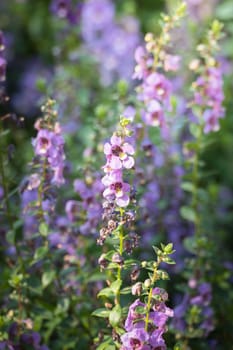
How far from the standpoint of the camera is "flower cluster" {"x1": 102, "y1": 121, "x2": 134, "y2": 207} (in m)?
2.07

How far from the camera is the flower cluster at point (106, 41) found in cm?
465

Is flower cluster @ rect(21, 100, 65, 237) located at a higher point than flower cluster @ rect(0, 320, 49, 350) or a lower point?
higher

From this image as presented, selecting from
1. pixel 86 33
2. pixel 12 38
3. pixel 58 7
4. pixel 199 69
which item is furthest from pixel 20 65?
pixel 199 69

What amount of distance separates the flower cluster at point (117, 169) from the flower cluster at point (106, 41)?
2587 millimetres

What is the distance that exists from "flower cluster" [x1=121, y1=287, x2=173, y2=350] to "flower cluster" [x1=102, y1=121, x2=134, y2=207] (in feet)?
0.96

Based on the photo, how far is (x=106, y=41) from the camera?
4.70 meters

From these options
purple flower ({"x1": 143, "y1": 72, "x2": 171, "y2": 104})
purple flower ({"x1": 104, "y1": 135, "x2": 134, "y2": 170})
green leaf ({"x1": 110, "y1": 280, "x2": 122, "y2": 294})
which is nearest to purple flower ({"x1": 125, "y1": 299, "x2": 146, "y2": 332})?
green leaf ({"x1": 110, "y1": 280, "x2": 122, "y2": 294})

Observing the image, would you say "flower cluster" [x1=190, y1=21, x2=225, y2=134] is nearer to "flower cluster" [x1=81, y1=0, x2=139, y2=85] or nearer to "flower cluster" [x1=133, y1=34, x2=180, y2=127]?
"flower cluster" [x1=133, y1=34, x2=180, y2=127]

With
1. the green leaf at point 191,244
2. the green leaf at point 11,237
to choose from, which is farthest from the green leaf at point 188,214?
the green leaf at point 11,237

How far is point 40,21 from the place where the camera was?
5.57 metres

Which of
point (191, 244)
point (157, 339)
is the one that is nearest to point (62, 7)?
point (191, 244)

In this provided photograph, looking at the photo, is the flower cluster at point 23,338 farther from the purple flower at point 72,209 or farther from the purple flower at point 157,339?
the purple flower at point 157,339

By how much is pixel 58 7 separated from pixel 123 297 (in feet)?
4.98

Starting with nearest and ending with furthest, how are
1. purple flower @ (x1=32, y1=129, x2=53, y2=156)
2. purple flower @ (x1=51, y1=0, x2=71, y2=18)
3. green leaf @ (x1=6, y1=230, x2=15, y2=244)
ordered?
purple flower @ (x1=32, y1=129, x2=53, y2=156) < green leaf @ (x1=6, y1=230, x2=15, y2=244) < purple flower @ (x1=51, y1=0, x2=71, y2=18)
